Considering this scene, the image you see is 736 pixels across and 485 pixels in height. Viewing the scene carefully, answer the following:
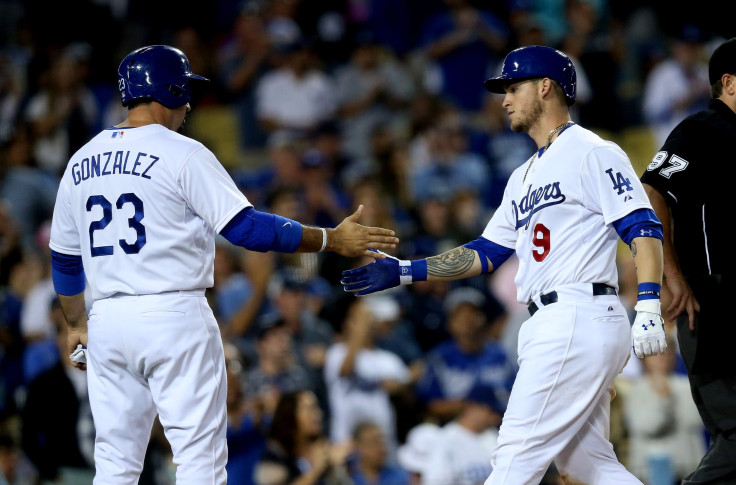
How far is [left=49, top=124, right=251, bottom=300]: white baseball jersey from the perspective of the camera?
4.80m

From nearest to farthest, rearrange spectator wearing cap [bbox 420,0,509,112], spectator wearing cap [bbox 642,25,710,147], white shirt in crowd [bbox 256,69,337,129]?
spectator wearing cap [bbox 642,25,710,147]
white shirt in crowd [bbox 256,69,337,129]
spectator wearing cap [bbox 420,0,509,112]

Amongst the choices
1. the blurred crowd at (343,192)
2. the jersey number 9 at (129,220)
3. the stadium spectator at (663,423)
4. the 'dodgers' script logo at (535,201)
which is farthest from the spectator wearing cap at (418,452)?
the jersey number 9 at (129,220)

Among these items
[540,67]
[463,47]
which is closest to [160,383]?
[540,67]

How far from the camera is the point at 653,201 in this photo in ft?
17.6

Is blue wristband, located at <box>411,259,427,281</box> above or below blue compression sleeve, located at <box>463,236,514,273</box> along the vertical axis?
below

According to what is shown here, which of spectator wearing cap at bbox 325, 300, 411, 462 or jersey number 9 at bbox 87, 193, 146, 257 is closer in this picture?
jersey number 9 at bbox 87, 193, 146, 257

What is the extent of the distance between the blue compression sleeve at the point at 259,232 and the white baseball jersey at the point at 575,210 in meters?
1.16

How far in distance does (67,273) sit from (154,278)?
79 centimetres

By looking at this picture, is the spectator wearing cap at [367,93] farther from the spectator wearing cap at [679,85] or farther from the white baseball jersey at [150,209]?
the white baseball jersey at [150,209]

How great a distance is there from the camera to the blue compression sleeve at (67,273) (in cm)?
530

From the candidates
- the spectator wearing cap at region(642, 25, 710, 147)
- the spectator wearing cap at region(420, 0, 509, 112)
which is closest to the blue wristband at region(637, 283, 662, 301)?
the spectator wearing cap at region(642, 25, 710, 147)

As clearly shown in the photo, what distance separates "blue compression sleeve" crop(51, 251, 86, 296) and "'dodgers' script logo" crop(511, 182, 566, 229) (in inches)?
88.6

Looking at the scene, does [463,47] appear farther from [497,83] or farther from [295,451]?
[497,83]

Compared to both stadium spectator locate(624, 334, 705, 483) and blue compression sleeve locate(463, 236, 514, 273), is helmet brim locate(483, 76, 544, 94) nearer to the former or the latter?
blue compression sleeve locate(463, 236, 514, 273)
